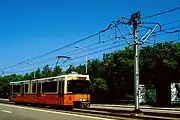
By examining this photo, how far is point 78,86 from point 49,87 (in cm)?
399

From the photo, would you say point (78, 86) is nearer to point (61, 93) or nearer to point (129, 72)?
point (61, 93)

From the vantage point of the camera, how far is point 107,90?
70.2m

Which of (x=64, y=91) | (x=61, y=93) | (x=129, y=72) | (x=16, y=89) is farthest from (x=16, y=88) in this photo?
(x=129, y=72)

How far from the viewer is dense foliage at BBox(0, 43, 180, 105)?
5444 centimetres

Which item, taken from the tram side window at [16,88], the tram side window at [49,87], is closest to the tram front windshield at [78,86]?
the tram side window at [49,87]

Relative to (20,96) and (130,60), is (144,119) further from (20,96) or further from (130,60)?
(130,60)

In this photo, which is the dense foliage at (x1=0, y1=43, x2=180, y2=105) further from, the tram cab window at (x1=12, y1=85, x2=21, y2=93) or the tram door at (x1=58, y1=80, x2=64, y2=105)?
the tram door at (x1=58, y1=80, x2=64, y2=105)

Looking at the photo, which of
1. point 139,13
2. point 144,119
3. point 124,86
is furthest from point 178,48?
point 144,119

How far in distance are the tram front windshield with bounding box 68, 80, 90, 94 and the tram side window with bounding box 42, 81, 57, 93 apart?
7.45ft

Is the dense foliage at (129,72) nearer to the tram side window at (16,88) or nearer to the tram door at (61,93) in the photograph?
the tram side window at (16,88)

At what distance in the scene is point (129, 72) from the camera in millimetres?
63406

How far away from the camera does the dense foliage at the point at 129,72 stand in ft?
179

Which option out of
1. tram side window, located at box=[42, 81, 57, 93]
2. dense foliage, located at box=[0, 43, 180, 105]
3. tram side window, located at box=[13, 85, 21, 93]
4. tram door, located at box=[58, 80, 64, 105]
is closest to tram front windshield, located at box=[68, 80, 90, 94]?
tram door, located at box=[58, 80, 64, 105]

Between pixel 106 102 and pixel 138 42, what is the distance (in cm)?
4485
